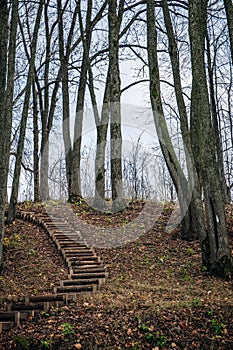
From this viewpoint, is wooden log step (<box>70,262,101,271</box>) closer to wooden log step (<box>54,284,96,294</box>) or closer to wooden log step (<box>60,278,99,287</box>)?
wooden log step (<box>60,278,99,287</box>)

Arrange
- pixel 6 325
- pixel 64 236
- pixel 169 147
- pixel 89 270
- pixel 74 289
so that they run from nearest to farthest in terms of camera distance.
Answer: pixel 6 325 → pixel 74 289 → pixel 89 270 → pixel 169 147 → pixel 64 236

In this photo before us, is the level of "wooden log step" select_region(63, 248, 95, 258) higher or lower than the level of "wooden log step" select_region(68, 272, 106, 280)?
higher

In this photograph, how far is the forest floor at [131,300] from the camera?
218 inches

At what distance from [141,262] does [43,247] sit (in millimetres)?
2647

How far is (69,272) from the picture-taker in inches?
336

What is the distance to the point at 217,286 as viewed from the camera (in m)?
7.43

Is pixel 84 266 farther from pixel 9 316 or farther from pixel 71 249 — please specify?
pixel 9 316

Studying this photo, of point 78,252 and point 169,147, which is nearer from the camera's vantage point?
point 78,252

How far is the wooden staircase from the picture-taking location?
6.30 metres

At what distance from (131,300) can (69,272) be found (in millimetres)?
2243

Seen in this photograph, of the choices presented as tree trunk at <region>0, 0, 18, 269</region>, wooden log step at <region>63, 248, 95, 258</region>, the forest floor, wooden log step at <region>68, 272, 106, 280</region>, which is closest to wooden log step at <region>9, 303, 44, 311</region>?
the forest floor

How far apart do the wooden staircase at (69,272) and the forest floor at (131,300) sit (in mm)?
170

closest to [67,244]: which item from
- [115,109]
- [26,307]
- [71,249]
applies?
[71,249]

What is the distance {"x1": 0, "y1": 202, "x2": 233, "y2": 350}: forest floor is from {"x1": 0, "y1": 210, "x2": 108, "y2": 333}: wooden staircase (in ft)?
0.56
